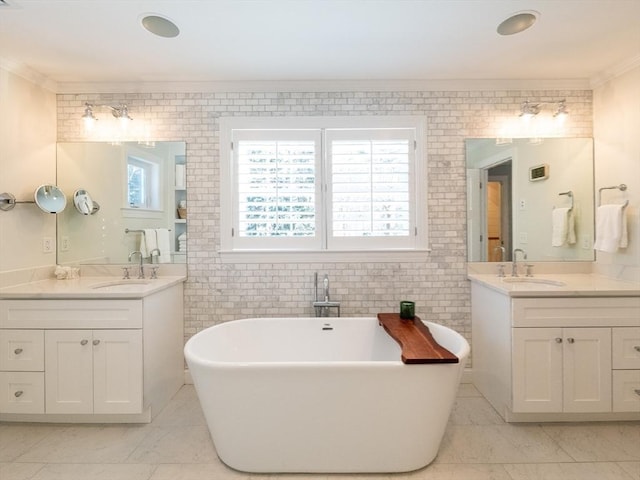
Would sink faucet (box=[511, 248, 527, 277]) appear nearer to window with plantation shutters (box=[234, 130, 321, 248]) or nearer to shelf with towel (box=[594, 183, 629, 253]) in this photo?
shelf with towel (box=[594, 183, 629, 253])

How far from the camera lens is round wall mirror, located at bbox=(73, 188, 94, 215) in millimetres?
2756

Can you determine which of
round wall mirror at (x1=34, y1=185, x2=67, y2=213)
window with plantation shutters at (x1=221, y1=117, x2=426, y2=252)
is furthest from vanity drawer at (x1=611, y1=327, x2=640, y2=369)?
round wall mirror at (x1=34, y1=185, x2=67, y2=213)

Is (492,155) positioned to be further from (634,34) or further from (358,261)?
(358,261)

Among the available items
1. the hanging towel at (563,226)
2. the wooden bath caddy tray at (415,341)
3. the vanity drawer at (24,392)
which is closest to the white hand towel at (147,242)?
the vanity drawer at (24,392)

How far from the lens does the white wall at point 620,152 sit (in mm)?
2412

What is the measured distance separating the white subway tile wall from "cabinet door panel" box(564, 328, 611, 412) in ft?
2.45

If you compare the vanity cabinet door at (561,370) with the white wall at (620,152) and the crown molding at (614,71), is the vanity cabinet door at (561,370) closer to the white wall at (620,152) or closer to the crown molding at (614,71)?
the white wall at (620,152)

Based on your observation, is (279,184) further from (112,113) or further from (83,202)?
(83,202)

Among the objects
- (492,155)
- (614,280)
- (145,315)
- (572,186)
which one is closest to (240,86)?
(145,315)

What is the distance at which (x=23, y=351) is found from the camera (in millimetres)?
2191

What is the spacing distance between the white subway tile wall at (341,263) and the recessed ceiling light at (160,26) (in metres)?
0.70

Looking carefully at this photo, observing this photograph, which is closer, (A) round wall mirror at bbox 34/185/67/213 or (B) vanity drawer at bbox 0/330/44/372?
(B) vanity drawer at bbox 0/330/44/372

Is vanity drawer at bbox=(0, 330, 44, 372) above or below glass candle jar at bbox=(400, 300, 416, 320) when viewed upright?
below

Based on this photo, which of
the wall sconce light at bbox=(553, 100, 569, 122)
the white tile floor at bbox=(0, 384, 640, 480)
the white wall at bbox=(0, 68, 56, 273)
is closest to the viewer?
the white tile floor at bbox=(0, 384, 640, 480)
